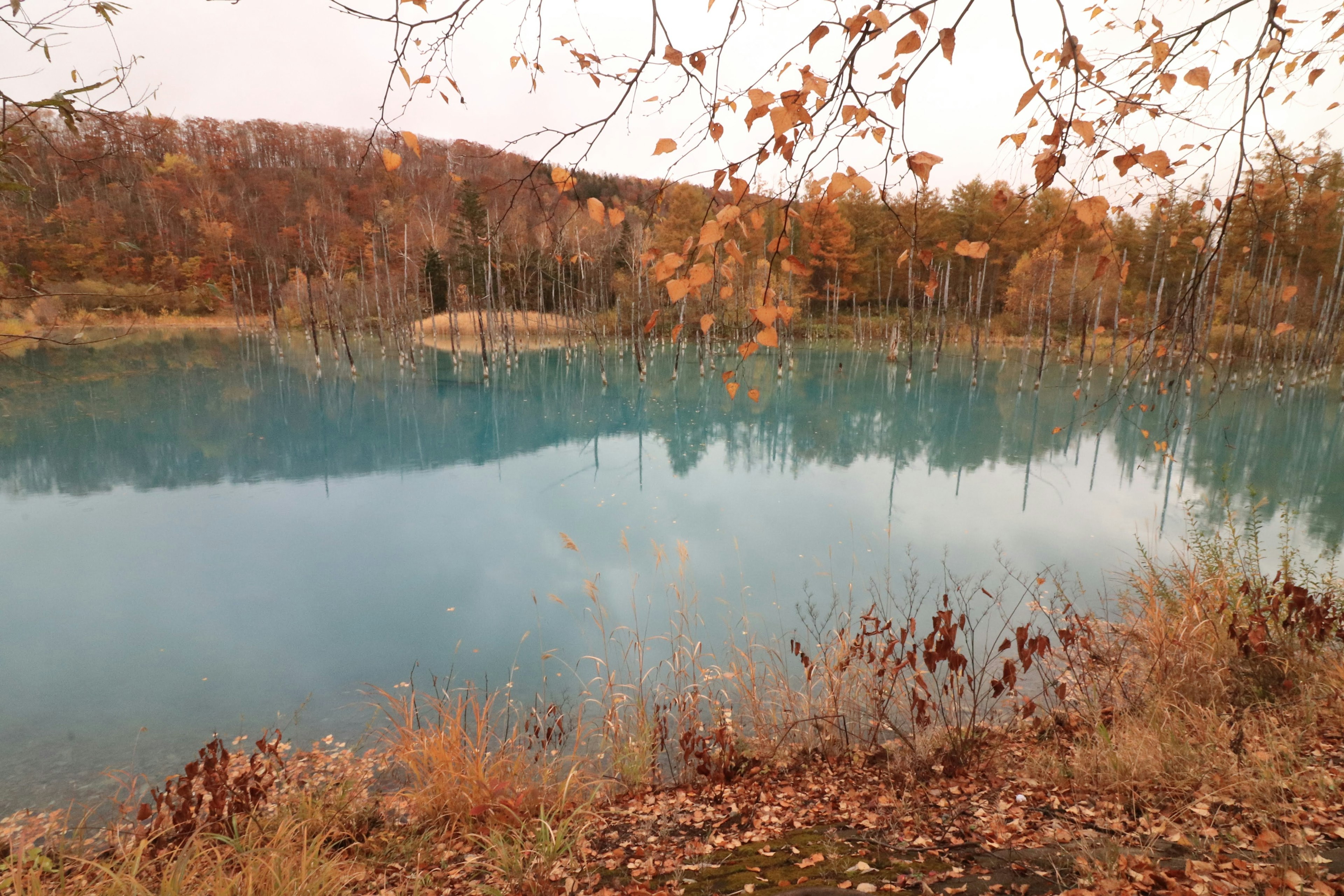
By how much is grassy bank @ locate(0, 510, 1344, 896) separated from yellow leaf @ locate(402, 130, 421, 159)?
2.49 meters

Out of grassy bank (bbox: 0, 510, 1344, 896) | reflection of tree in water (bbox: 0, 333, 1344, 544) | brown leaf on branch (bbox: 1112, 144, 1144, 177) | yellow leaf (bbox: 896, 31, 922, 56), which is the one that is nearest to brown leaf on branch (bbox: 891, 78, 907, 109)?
yellow leaf (bbox: 896, 31, 922, 56)

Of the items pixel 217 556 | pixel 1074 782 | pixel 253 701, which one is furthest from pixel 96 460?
pixel 1074 782

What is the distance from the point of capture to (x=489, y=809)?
3195mm

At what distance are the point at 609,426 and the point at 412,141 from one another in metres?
15.9

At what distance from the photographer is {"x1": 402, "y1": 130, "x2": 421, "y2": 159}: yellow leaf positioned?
215 cm

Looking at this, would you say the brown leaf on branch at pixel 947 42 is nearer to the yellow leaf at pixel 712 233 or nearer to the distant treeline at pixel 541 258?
the yellow leaf at pixel 712 233

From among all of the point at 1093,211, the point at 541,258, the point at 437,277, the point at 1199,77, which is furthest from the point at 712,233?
the point at 437,277

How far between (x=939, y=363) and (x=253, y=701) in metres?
32.7

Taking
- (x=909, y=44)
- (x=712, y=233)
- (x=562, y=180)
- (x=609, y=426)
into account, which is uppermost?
(x=909, y=44)

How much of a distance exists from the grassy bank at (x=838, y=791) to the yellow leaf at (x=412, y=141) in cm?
249

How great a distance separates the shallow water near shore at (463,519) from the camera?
6.05 m

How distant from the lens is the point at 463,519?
10.5m

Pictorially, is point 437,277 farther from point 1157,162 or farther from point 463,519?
point 1157,162

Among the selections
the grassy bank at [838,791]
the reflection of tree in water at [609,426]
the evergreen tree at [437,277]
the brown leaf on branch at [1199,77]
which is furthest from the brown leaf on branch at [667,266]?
the evergreen tree at [437,277]
